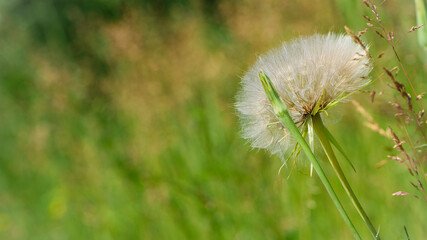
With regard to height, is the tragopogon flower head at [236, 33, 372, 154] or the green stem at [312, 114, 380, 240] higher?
the tragopogon flower head at [236, 33, 372, 154]

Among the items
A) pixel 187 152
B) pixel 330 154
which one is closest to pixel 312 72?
pixel 330 154

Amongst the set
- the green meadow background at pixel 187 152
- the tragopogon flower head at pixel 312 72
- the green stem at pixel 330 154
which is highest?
the green meadow background at pixel 187 152

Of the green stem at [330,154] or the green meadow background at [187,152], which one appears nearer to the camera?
the green stem at [330,154]

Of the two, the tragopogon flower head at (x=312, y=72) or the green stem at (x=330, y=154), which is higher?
the tragopogon flower head at (x=312, y=72)

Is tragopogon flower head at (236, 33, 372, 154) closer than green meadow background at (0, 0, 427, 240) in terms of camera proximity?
Yes
